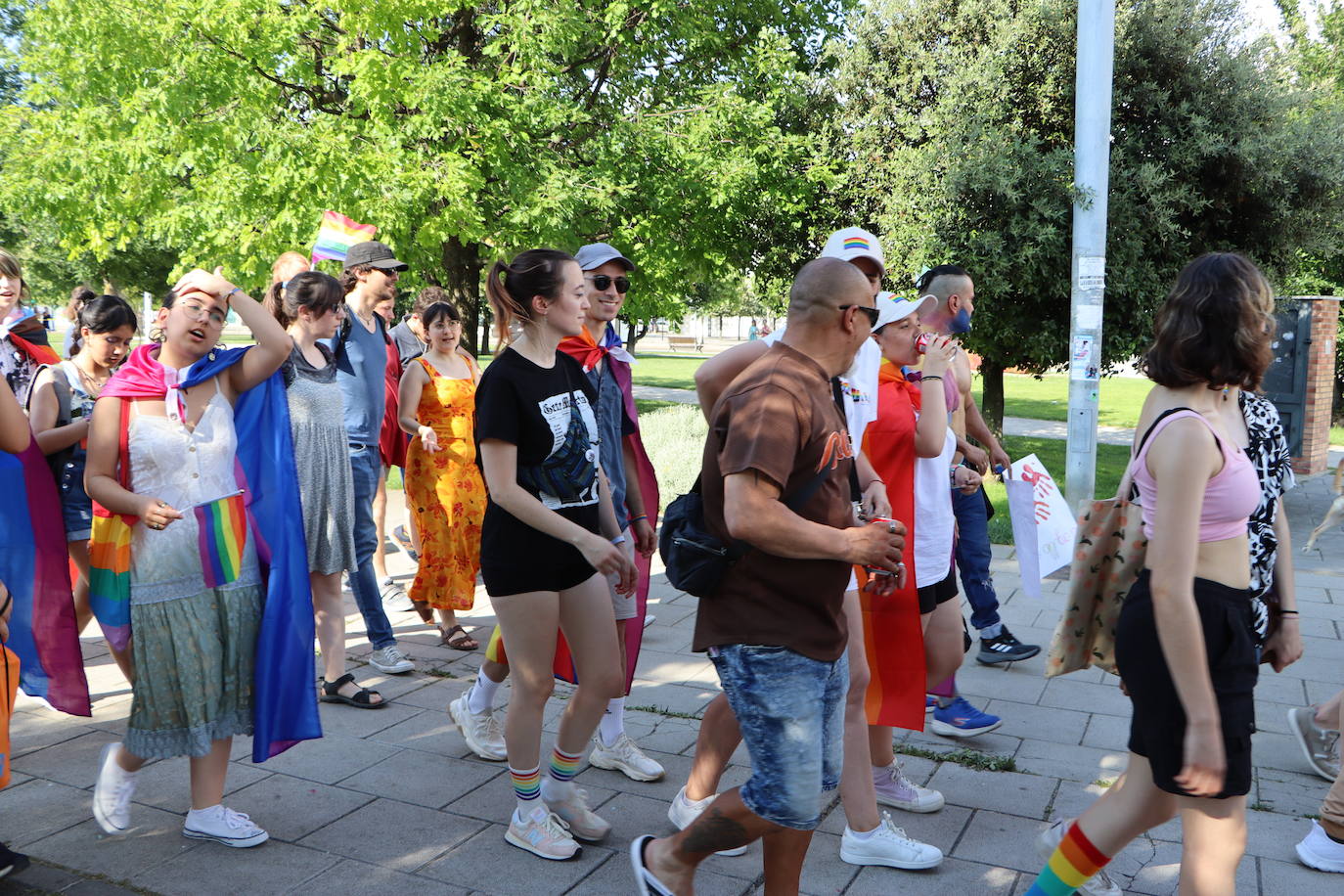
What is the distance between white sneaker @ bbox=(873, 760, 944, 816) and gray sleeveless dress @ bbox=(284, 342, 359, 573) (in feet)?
8.73

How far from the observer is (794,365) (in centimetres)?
244

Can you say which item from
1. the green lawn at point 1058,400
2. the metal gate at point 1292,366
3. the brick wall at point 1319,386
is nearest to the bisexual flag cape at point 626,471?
the metal gate at point 1292,366

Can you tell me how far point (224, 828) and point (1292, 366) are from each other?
1164cm

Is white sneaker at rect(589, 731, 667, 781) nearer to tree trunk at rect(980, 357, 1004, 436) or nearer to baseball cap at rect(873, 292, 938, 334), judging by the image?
baseball cap at rect(873, 292, 938, 334)

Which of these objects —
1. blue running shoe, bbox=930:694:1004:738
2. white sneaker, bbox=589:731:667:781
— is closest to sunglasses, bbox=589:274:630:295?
white sneaker, bbox=589:731:667:781

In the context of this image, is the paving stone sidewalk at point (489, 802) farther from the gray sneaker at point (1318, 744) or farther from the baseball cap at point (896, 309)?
the baseball cap at point (896, 309)

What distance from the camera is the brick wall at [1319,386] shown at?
11.4 metres

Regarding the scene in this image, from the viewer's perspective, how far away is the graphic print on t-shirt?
3320mm

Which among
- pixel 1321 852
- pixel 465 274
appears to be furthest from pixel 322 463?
pixel 465 274

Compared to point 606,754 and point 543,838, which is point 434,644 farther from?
point 543,838

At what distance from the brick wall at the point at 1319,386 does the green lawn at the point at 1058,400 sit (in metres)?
3.69

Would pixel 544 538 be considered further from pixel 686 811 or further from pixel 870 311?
pixel 870 311

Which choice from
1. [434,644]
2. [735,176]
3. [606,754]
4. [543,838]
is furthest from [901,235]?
[543,838]

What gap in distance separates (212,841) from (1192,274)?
3.46 meters
